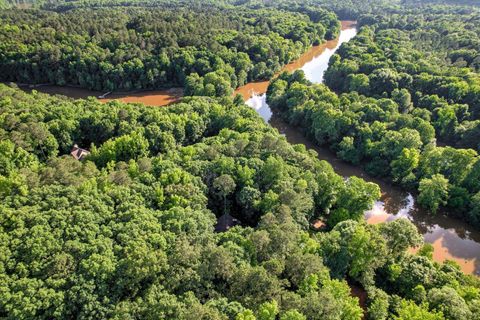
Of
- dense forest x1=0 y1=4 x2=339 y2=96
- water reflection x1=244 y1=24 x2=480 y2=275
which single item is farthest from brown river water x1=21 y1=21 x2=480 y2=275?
dense forest x1=0 y1=4 x2=339 y2=96

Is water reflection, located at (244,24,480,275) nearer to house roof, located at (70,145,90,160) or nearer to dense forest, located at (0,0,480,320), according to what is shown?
dense forest, located at (0,0,480,320)

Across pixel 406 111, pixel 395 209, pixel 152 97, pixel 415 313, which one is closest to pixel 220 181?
pixel 415 313

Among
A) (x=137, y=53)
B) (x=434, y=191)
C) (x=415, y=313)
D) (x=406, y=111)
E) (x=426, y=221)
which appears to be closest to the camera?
(x=415, y=313)

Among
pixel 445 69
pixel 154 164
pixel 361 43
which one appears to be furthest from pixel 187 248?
pixel 361 43

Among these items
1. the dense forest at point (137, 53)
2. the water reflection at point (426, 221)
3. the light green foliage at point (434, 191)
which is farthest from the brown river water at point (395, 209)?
the dense forest at point (137, 53)

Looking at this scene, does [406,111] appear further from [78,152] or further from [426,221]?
[78,152]

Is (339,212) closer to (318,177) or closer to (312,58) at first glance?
(318,177)
